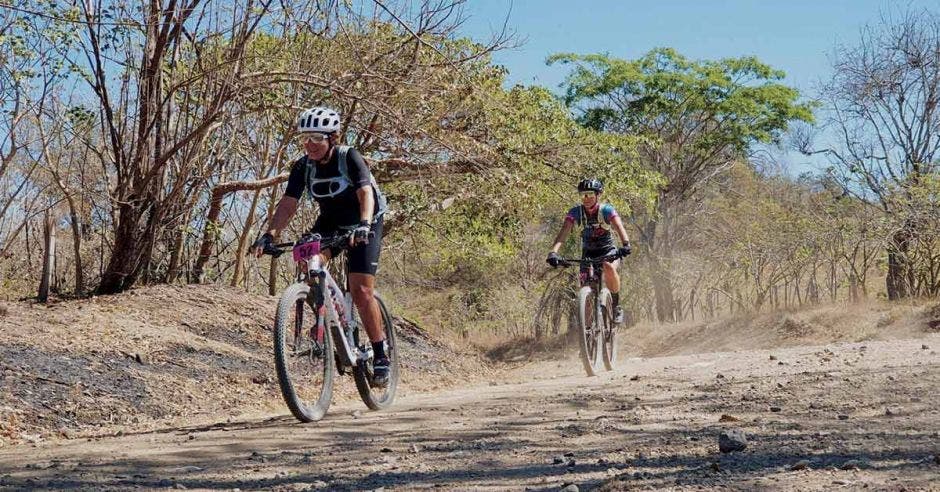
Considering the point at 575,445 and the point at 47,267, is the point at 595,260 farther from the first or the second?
the point at 47,267

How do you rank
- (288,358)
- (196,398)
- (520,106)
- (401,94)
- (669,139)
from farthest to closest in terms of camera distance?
(669,139) → (520,106) → (401,94) → (196,398) → (288,358)

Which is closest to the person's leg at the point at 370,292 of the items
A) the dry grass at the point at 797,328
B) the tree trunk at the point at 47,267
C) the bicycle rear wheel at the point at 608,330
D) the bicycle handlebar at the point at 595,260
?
the bicycle handlebar at the point at 595,260

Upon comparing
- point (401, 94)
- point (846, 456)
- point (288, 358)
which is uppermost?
point (401, 94)

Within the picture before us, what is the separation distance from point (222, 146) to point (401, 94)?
2.56 meters

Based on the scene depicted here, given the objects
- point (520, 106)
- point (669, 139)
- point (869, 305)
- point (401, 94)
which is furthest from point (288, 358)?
point (669, 139)

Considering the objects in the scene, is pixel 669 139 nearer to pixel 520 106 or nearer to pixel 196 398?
pixel 520 106

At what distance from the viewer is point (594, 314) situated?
1109 centimetres

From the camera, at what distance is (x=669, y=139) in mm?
35344

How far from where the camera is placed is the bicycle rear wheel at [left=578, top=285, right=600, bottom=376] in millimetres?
10789

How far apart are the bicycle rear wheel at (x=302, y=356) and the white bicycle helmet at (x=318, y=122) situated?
3.34 ft

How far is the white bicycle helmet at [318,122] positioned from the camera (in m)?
6.46

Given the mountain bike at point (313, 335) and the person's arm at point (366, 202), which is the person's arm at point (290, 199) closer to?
the mountain bike at point (313, 335)

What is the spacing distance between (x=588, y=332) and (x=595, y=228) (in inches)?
45.4

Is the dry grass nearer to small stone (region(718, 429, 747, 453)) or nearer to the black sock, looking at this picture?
the black sock
